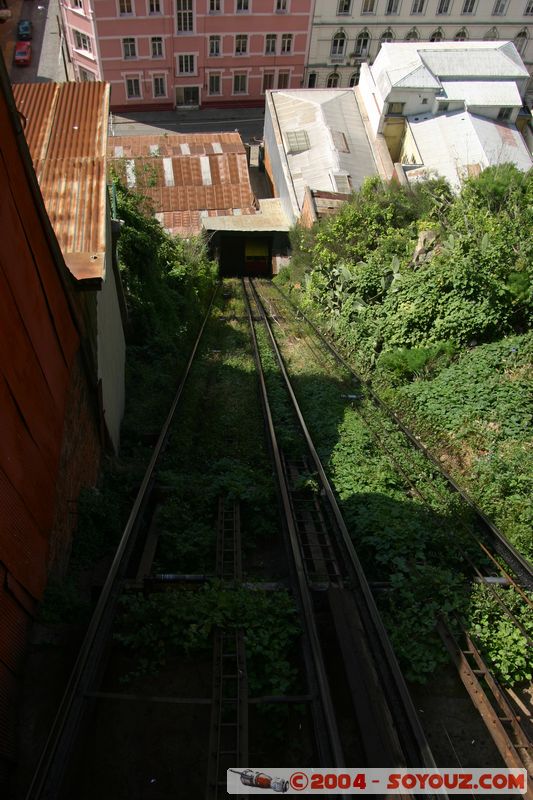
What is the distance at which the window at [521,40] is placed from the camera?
3756cm

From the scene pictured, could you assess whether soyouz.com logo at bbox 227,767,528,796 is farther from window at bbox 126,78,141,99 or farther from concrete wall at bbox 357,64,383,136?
window at bbox 126,78,141,99

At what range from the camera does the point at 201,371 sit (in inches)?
431

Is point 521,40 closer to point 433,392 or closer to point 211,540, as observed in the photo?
point 433,392

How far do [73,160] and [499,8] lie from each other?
40.7m

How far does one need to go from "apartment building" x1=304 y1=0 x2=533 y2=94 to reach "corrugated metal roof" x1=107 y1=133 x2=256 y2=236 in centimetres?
1614

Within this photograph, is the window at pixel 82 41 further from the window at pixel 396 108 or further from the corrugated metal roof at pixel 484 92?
the corrugated metal roof at pixel 484 92

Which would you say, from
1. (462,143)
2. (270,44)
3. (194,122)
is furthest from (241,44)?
(462,143)

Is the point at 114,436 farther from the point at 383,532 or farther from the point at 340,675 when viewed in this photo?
the point at 340,675

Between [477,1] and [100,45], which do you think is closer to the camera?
[100,45]

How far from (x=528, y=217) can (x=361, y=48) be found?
29.7 metres

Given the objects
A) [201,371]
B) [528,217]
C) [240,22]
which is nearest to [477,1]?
[240,22]

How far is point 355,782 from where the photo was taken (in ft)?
11.8

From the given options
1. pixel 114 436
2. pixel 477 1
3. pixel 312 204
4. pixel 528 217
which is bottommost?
pixel 114 436

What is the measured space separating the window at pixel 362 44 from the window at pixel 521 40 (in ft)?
35.8
